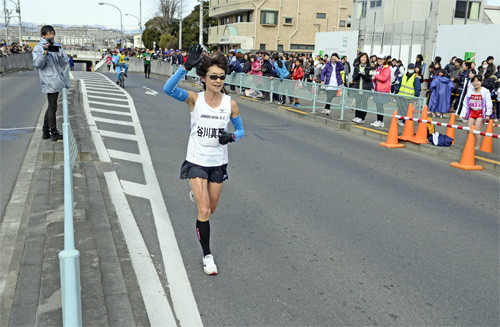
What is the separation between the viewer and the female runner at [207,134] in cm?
442

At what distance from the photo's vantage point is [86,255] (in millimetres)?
4469

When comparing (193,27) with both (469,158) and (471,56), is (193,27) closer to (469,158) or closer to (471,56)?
(471,56)

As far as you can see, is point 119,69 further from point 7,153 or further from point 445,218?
point 445,218

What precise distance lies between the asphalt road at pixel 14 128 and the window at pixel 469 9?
27.6 metres

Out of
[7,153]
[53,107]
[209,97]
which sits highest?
[209,97]

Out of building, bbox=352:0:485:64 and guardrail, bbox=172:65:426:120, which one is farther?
building, bbox=352:0:485:64

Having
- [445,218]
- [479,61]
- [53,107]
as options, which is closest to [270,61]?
[479,61]

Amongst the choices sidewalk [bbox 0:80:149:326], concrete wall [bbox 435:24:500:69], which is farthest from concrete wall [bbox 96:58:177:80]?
sidewalk [bbox 0:80:149:326]

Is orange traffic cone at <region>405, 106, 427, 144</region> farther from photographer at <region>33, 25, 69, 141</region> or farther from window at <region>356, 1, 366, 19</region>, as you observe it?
window at <region>356, 1, 366, 19</region>

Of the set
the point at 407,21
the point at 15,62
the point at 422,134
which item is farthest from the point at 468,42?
the point at 15,62

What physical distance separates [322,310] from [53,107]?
725 cm

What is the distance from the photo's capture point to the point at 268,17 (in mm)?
55906

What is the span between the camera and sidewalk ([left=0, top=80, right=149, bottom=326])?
356cm

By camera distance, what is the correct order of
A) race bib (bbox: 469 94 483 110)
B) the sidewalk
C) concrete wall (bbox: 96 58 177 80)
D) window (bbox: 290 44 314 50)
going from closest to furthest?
the sidewalk
race bib (bbox: 469 94 483 110)
concrete wall (bbox: 96 58 177 80)
window (bbox: 290 44 314 50)
